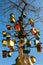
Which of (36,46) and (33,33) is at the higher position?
(33,33)

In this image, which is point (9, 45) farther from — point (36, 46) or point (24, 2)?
point (24, 2)

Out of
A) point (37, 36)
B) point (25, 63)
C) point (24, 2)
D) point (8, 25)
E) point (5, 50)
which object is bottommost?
point (25, 63)

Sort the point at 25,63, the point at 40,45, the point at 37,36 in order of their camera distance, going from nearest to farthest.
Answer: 1. the point at 25,63
2. the point at 40,45
3. the point at 37,36

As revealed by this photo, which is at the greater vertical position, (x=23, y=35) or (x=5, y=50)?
(x=23, y=35)

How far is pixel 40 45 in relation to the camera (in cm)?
963

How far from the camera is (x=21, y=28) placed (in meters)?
10.2

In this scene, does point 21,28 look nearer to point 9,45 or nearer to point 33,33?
point 33,33

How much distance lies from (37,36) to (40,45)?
802mm

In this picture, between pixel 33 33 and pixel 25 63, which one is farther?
pixel 33 33

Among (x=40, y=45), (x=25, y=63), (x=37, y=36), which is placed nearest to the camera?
(x=25, y=63)

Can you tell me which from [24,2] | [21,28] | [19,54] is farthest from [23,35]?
[24,2]

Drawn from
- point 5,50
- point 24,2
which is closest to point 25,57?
point 5,50

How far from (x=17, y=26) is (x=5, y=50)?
51.2 inches

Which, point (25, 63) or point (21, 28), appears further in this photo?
point (21, 28)
